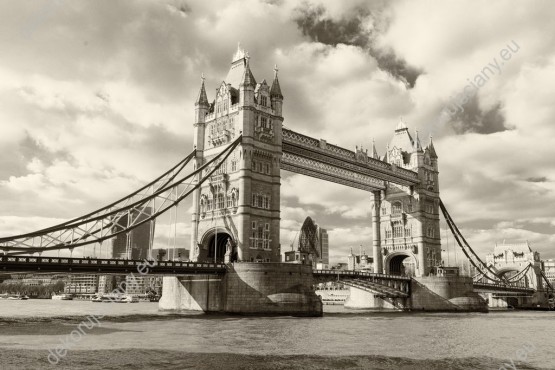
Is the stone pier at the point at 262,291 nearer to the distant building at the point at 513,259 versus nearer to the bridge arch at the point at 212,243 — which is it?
the bridge arch at the point at 212,243

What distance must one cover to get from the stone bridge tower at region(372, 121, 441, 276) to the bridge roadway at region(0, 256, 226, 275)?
48.4m

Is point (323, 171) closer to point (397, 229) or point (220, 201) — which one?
point (220, 201)

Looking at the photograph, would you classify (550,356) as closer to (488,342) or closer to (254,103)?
(488,342)

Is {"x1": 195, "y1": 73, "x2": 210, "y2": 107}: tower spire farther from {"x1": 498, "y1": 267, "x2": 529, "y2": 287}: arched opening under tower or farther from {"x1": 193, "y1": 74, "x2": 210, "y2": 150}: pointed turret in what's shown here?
{"x1": 498, "y1": 267, "x2": 529, "y2": 287}: arched opening under tower

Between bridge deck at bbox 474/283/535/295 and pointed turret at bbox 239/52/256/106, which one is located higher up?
pointed turret at bbox 239/52/256/106

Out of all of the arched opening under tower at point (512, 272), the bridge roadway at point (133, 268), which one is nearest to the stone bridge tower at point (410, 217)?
the bridge roadway at point (133, 268)

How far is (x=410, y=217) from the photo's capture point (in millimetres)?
97750

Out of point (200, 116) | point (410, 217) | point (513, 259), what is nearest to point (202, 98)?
point (200, 116)

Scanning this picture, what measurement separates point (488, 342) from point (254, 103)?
4123 centimetres

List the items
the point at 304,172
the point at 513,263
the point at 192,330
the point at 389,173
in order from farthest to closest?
the point at 513,263 < the point at 389,173 < the point at 304,172 < the point at 192,330

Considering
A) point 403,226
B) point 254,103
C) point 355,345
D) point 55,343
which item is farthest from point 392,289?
point 55,343

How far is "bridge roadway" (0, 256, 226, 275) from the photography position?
150 feet

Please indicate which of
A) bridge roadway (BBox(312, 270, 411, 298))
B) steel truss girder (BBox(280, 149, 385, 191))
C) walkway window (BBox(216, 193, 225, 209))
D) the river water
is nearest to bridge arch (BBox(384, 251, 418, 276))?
bridge roadway (BBox(312, 270, 411, 298))

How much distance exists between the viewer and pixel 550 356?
30766mm
